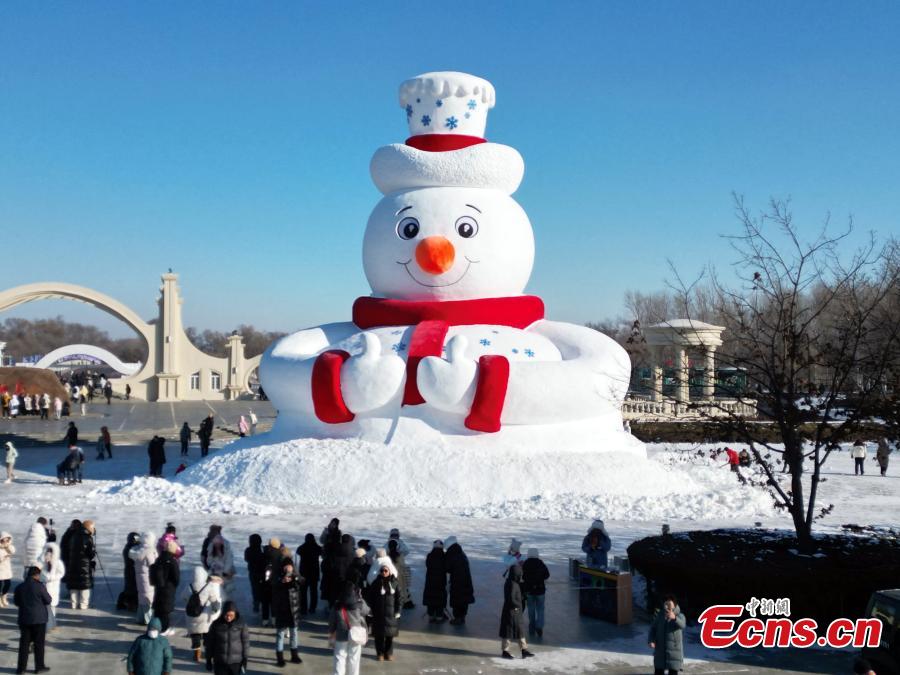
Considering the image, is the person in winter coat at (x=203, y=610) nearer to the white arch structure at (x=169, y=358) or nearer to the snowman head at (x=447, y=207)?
the snowman head at (x=447, y=207)

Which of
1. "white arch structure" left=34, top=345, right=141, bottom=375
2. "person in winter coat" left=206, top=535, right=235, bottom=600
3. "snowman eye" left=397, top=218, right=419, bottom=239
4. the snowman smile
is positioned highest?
"white arch structure" left=34, top=345, right=141, bottom=375

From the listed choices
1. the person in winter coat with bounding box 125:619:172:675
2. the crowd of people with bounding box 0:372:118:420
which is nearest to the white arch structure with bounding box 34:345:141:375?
the crowd of people with bounding box 0:372:118:420

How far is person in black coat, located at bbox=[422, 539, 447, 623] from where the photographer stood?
9305mm

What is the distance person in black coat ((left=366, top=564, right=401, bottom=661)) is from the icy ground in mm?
272

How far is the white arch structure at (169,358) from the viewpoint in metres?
40.8

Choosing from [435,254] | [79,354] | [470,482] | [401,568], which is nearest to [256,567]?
[401,568]

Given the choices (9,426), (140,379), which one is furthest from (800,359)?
(140,379)

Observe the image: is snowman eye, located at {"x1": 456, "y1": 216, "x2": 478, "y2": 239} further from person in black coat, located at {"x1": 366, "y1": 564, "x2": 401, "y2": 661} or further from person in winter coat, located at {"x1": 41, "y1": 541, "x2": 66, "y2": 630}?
person in winter coat, located at {"x1": 41, "y1": 541, "x2": 66, "y2": 630}

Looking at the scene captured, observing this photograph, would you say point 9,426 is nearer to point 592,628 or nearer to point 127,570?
point 127,570

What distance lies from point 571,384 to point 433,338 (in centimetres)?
279

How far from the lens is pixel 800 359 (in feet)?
32.0

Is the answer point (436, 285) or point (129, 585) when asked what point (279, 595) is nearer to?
point (129, 585)

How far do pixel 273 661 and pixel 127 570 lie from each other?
253 cm

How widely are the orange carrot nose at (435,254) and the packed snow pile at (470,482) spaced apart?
11.5 ft
